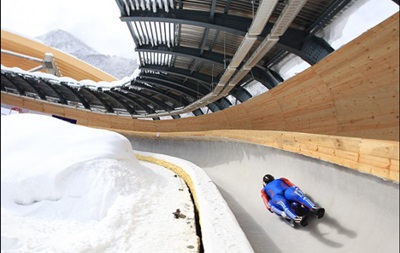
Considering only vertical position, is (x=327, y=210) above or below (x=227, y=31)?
below

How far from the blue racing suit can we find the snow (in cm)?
50

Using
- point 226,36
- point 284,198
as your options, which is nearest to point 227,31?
point 226,36

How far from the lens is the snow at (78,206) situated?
4.93 ft

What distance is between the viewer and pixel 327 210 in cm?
219

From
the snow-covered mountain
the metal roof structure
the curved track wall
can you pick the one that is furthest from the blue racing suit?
the snow-covered mountain

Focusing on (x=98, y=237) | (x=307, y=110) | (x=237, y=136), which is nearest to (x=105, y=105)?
(x=237, y=136)

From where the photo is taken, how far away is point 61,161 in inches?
69.6

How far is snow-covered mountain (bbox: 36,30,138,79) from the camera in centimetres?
3664

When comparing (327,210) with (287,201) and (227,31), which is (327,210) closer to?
(287,201)

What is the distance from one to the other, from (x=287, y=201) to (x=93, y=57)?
43002 millimetres

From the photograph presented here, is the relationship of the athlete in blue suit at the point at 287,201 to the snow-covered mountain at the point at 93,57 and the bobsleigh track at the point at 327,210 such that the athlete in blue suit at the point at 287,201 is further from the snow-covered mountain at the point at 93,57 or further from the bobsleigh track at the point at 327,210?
the snow-covered mountain at the point at 93,57

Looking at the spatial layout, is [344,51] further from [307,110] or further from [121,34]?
[121,34]

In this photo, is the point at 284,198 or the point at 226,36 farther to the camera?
the point at 226,36

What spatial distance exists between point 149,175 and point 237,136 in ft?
5.37
